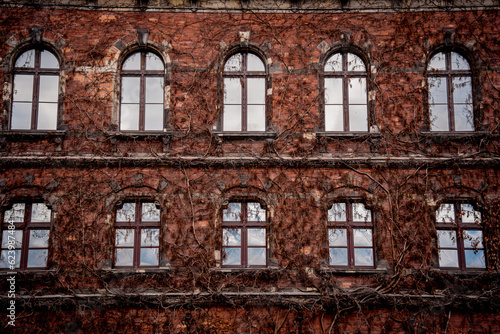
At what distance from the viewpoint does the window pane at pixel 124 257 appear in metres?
10.7

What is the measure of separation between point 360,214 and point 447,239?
2.21 metres

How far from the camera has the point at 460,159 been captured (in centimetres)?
1080

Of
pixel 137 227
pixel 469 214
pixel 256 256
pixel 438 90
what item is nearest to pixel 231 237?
pixel 256 256

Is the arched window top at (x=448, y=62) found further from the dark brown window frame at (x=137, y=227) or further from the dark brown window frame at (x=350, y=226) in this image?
the dark brown window frame at (x=137, y=227)

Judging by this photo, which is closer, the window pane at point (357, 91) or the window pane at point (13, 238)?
the window pane at point (13, 238)

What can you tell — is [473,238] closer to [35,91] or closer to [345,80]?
[345,80]

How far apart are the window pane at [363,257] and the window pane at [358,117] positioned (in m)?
3.07

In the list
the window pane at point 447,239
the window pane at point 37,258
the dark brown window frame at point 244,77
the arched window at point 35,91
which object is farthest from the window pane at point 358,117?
the window pane at point 37,258

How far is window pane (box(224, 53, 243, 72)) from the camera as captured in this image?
11586 millimetres

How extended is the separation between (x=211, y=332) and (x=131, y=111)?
19.2 feet

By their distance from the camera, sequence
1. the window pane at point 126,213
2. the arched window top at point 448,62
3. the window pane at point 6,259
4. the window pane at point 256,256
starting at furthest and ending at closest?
the arched window top at point 448,62 → the window pane at point 126,213 → the window pane at point 256,256 → the window pane at point 6,259

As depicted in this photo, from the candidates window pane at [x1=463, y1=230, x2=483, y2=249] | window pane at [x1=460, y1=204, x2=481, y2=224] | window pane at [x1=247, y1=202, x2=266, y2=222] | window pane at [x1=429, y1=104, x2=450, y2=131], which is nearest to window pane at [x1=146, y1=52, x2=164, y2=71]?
window pane at [x1=247, y1=202, x2=266, y2=222]

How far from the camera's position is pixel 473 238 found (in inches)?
427

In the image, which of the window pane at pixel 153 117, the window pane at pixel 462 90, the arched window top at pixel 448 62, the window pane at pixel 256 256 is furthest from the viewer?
the arched window top at pixel 448 62
